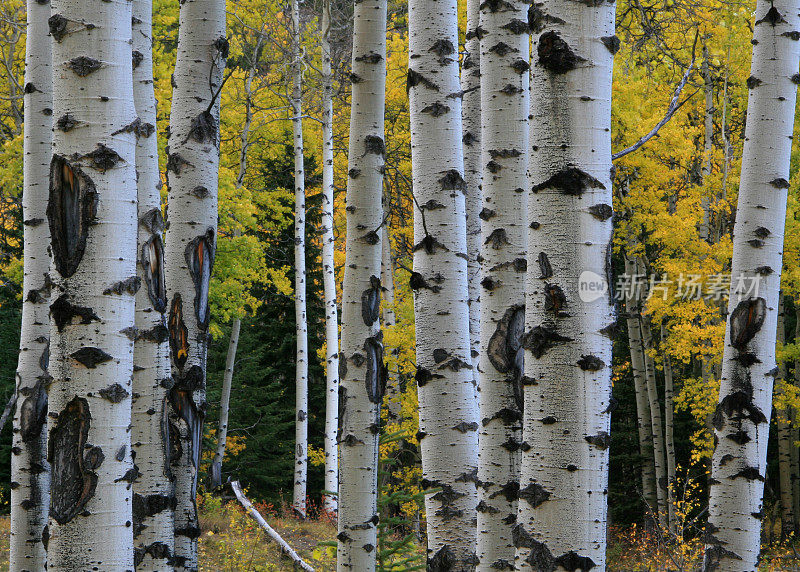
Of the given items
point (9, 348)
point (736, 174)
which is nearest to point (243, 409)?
point (9, 348)

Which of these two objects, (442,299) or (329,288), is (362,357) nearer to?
(442,299)

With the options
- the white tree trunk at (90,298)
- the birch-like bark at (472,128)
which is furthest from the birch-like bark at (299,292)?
the white tree trunk at (90,298)

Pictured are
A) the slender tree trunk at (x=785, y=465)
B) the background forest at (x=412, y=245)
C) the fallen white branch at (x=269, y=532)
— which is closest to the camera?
the fallen white branch at (x=269, y=532)

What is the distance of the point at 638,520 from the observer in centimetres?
2016

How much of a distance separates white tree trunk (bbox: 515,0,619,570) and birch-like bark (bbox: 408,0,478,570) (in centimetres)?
134

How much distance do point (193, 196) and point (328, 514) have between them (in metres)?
10.8

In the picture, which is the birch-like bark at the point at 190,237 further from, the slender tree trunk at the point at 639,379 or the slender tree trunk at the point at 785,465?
the slender tree trunk at the point at 785,465

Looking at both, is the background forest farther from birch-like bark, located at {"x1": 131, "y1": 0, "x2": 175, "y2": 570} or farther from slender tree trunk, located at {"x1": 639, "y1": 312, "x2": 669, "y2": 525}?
birch-like bark, located at {"x1": 131, "y1": 0, "x2": 175, "y2": 570}

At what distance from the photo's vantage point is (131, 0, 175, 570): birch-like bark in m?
3.27

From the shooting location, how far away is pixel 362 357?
3.67 m

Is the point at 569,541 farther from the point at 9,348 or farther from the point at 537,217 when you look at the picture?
the point at 9,348

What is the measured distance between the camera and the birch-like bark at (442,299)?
3.55 m

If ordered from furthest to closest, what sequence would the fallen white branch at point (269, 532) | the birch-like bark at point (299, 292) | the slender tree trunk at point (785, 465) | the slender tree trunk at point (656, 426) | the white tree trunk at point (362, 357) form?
the slender tree trunk at point (785, 465)
the slender tree trunk at point (656, 426)
the birch-like bark at point (299, 292)
the fallen white branch at point (269, 532)
the white tree trunk at point (362, 357)

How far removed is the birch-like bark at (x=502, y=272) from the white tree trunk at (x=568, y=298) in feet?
2.91
